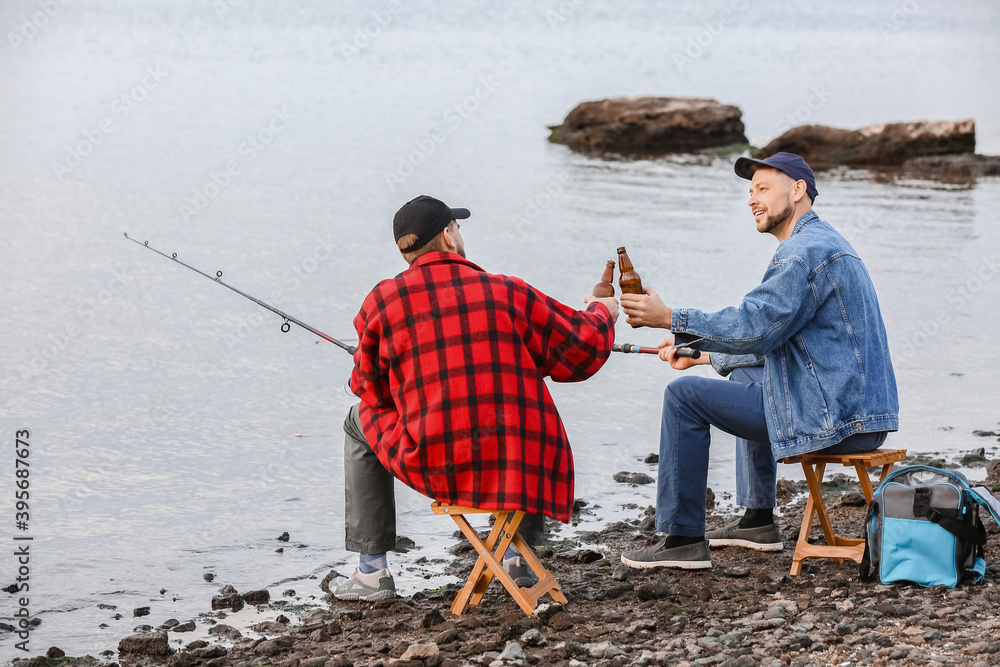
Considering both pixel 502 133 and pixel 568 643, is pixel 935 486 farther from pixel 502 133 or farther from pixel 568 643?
pixel 502 133

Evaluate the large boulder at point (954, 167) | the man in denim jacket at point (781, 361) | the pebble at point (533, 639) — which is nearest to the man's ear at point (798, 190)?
the man in denim jacket at point (781, 361)

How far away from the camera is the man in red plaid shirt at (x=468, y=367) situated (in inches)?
168

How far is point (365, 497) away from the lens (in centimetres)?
489

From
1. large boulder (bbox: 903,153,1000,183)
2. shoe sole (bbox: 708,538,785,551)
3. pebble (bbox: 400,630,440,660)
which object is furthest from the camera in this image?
large boulder (bbox: 903,153,1000,183)

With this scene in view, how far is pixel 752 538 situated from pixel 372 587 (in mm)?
1648

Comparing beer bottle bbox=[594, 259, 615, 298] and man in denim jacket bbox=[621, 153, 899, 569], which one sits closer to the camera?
man in denim jacket bbox=[621, 153, 899, 569]

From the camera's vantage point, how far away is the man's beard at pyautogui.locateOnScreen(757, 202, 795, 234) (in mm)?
4832

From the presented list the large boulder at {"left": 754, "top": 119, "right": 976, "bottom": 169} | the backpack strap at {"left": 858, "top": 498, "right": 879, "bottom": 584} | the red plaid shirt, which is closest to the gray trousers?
the red plaid shirt

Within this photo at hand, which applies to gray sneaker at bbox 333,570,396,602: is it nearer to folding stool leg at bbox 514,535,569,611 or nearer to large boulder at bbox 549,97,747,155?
folding stool leg at bbox 514,535,569,611

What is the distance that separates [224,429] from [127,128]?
26934mm

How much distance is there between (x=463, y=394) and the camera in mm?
4266

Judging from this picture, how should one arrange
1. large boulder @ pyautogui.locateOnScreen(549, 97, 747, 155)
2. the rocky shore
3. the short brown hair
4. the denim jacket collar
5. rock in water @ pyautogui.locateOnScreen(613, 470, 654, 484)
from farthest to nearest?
1. large boulder @ pyautogui.locateOnScreen(549, 97, 747, 155)
2. rock in water @ pyautogui.locateOnScreen(613, 470, 654, 484)
3. the denim jacket collar
4. the short brown hair
5. the rocky shore

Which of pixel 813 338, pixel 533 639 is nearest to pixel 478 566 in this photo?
pixel 533 639

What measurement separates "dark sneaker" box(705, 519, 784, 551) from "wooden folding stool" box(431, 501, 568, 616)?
108 cm
